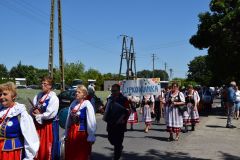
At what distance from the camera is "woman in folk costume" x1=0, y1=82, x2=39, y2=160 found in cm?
446

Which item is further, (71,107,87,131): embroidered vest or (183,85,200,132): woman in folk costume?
(183,85,200,132): woman in folk costume

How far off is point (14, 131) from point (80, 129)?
2439 mm

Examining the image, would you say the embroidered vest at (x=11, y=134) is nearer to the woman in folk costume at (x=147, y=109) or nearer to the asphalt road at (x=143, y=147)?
the asphalt road at (x=143, y=147)

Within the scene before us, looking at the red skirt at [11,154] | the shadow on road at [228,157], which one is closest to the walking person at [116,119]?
the shadow on road at [228,157]

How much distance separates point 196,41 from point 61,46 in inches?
357

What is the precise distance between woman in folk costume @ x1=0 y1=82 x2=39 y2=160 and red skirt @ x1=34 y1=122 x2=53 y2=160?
2.76 metres

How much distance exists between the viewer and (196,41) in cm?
3084

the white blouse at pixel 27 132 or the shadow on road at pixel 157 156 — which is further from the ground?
the white blouse at pixel 27 132

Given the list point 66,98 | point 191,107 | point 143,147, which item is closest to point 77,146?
point 143,147

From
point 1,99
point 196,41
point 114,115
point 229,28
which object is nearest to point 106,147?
point 114,115

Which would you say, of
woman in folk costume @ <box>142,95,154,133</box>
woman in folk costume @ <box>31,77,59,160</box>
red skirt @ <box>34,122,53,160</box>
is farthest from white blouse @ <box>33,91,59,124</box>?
woman in folk costume @ <box>142,95,154,133</box>

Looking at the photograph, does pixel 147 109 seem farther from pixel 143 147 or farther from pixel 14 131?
pixel 14 131

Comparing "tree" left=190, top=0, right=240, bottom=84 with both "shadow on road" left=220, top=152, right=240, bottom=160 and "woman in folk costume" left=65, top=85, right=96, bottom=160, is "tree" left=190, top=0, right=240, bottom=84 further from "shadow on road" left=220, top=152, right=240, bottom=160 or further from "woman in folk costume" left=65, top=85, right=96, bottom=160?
"woman in folk costume" left=65, top=85, right=96, bottom=160

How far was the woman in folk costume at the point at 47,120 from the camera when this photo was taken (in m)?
7.27
